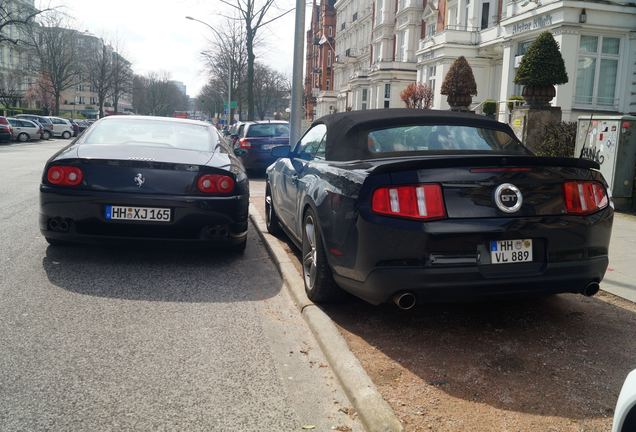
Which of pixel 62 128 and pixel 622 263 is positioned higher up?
pixel 62 128

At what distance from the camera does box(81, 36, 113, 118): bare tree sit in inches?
3383

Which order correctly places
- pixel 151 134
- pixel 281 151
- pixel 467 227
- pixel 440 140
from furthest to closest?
pixel 281 151 < pixel 151 134 < pixel 440 140 < pixel 467 227

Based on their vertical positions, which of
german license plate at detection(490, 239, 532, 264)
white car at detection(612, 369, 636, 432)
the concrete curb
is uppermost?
german license plate at detection(490, 239, 532, 264)

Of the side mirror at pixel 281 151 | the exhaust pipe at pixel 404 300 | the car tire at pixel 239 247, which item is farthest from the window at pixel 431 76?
the exhaust pipe at pixel 404 300

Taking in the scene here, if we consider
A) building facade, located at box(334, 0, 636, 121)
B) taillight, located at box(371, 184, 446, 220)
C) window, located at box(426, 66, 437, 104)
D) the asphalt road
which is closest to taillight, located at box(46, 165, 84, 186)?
the asphalt road

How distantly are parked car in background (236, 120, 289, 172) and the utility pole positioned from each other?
17.3ft

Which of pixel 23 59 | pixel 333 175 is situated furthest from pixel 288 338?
pixel 23 59

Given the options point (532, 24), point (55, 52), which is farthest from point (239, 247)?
point (55, 52)

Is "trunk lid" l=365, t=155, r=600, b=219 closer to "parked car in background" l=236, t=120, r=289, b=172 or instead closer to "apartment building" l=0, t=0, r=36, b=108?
"parked car in background" l=236, t=120, r=289, b=172

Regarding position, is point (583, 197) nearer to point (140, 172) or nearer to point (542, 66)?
point (140, 172)

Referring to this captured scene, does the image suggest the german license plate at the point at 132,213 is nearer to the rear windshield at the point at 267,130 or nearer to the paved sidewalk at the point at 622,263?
the paved sidewalk at the point at 622,263

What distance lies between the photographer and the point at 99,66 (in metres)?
86.8

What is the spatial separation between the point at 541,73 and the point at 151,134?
10364mm

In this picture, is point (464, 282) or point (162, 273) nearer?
point (464, 282)
